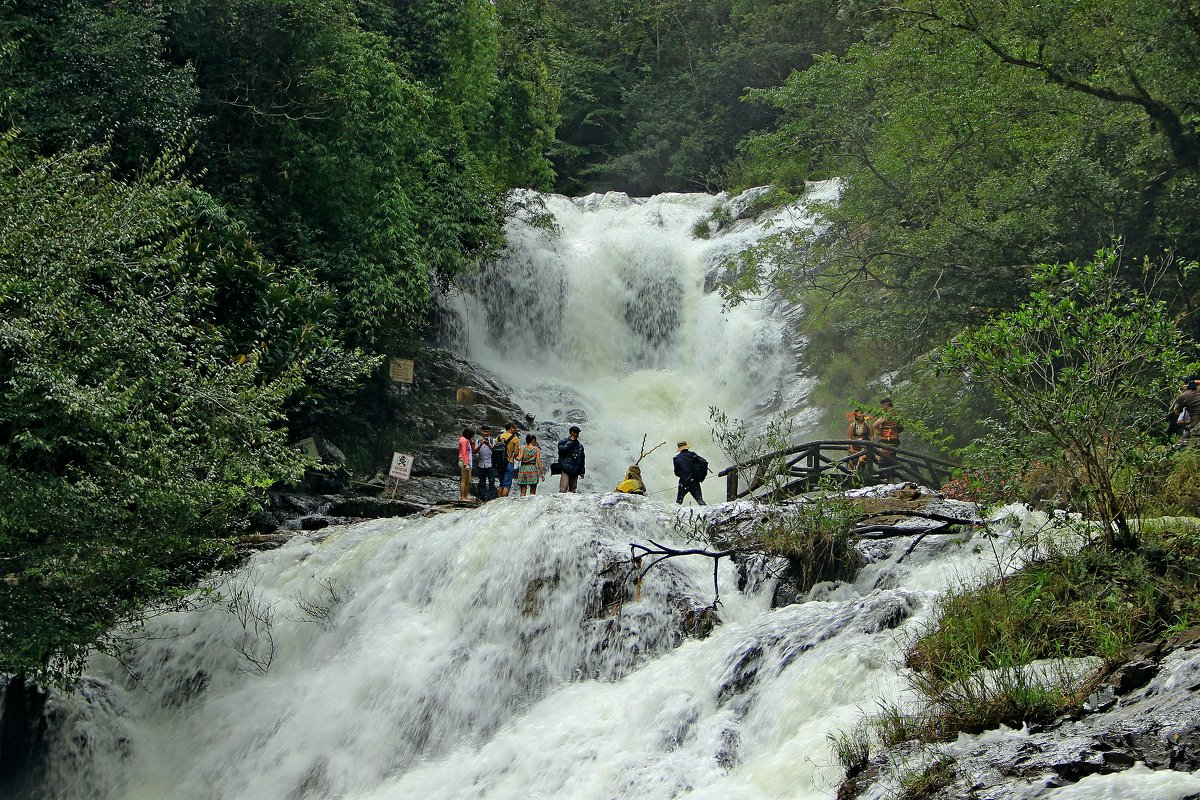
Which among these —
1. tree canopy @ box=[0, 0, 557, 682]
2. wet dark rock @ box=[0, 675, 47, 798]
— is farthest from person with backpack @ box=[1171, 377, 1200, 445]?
wet dark rock @ box=[0, 675, 47, 798]

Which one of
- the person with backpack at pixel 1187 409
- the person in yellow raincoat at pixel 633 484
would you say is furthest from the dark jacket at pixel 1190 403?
the person in yellow raincoat at pixel 633 484

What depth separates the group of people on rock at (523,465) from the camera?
19.2 metres

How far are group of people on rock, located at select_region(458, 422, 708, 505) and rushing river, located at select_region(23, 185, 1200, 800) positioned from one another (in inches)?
123

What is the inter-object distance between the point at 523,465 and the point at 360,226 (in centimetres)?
718

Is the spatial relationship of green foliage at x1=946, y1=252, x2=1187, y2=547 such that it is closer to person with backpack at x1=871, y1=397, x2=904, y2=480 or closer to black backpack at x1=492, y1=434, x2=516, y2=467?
person with backpack at x1=871, y1=397, x2=904, y2=480

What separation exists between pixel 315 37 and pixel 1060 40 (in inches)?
556

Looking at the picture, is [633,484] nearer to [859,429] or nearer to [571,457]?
[571,457]

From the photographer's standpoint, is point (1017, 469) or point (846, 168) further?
point (846, 168)

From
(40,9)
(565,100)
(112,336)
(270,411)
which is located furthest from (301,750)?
(565,100)

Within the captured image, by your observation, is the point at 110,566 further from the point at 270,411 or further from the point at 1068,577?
the point at 1068,577

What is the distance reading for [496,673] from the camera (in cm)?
1331

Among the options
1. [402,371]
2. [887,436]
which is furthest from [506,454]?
[887,436]

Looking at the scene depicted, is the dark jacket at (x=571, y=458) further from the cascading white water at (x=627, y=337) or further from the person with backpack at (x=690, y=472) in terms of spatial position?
the cascading white water at (x=627, y=337)

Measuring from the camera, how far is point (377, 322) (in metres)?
23.8
